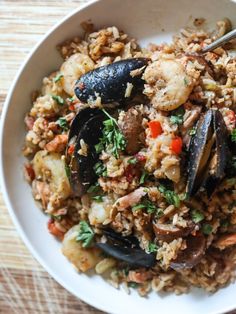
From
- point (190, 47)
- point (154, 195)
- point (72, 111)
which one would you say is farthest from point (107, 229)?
point (190, 47)

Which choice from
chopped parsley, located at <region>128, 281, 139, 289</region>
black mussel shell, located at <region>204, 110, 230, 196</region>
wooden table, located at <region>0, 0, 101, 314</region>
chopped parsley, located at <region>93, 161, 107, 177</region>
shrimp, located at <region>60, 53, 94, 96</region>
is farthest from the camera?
wooden table, located at <region>0, 0, 101, 314</region>

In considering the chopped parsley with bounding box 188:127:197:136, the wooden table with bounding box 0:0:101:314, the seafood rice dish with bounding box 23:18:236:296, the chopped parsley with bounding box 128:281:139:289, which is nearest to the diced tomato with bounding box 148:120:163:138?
the seafood rice dish with bounding box 23:18:236:296

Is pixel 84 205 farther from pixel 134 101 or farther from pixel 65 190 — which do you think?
pixel 134 101

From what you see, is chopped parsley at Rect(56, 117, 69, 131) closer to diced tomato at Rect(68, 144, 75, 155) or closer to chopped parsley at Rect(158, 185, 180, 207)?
diced tomato at Rect(68, 144, 75, 155)

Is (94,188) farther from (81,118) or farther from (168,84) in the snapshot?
(168,84)

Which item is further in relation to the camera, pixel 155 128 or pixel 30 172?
pixel 30 172

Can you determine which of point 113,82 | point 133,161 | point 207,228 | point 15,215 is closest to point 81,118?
point 113,82
